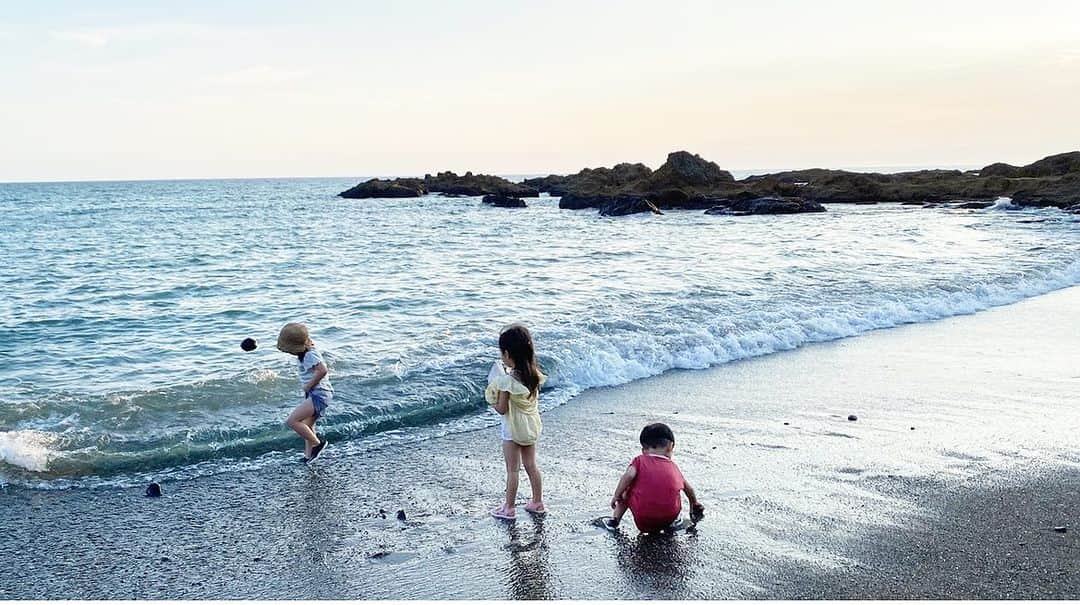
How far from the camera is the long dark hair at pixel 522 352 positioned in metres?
5.26

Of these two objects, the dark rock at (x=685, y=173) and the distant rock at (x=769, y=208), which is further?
the dark rock at (x=685, y=173)

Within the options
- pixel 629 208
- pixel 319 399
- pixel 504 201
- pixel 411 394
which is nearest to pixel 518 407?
pixel 319 399

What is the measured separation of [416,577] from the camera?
4.50 metres

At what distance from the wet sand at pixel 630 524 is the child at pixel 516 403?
191mm

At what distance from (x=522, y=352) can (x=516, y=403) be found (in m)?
0.38

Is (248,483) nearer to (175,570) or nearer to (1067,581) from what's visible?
(175,570)

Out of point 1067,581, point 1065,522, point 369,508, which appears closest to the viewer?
point 1067,581

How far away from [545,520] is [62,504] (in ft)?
10.9

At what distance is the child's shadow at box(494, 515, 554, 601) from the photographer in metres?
4.29

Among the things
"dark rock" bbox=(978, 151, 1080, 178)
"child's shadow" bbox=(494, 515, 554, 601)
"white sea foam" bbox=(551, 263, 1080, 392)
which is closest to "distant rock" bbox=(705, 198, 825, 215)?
"dark rock" bbox=(978, 151, 1080, 178)

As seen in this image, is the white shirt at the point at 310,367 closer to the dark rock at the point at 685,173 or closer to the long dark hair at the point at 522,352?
the long dark hair at the point at 522,352

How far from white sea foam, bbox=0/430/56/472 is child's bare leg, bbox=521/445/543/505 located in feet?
12.4

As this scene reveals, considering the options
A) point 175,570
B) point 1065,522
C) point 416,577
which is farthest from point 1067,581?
point 175,570

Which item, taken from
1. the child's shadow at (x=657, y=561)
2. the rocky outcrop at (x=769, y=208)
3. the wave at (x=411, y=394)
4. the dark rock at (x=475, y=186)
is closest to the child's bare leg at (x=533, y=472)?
the child's shadow at (x=657, y=561)
